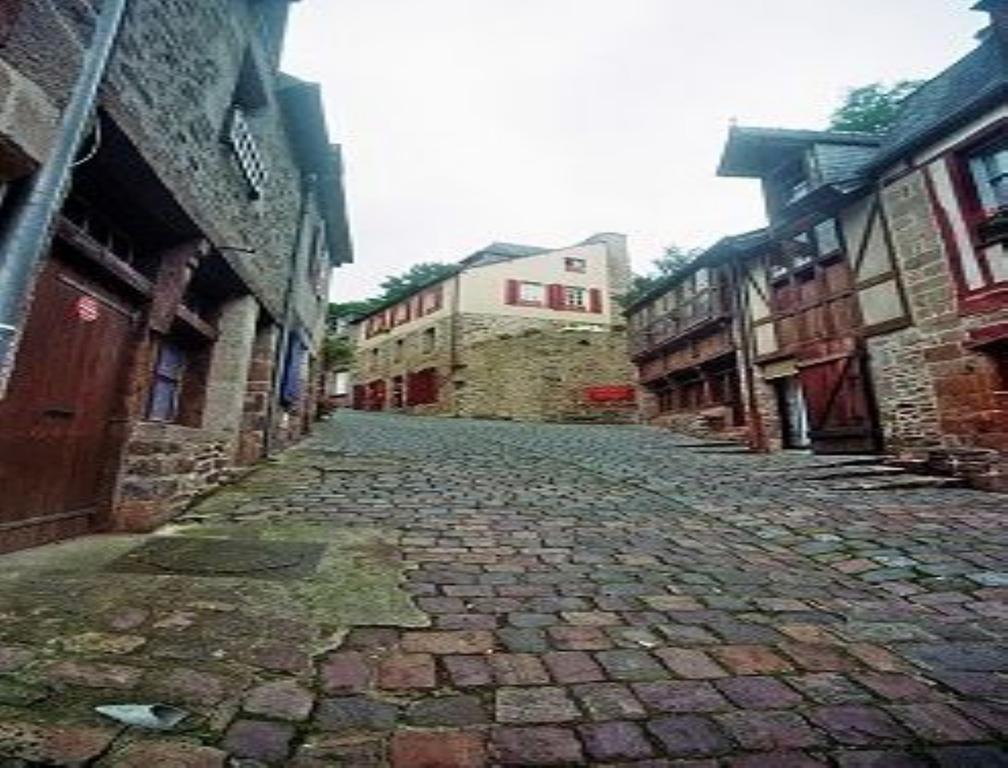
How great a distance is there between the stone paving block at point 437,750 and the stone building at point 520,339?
23.2 m

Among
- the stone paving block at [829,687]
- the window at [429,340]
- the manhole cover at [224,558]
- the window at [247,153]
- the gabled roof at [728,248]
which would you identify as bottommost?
the stone paving block at [829,687]

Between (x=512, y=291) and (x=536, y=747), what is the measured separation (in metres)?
26.0

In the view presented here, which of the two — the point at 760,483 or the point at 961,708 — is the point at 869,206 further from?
the point at 961,708

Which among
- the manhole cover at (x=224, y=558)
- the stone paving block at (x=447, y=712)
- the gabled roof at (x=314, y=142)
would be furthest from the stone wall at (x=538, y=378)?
the stone paving block at (x=447, y=712)

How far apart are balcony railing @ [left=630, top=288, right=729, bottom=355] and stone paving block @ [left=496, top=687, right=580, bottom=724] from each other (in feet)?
49.3

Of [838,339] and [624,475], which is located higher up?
[838,339]

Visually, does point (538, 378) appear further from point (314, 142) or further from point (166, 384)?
point (166, 384)

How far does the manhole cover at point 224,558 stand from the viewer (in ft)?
11.6

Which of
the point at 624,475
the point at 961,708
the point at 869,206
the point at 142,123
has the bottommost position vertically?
the point at 961,708

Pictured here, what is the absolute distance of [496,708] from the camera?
2.21m

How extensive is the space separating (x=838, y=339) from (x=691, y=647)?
10328 mm

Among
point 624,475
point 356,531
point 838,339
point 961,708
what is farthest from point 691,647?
point 838,339

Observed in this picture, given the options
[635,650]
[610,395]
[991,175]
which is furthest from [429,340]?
[635,650]

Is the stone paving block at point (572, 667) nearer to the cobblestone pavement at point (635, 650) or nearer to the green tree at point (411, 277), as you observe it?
the cobblestone pavement at point (635, 650)
